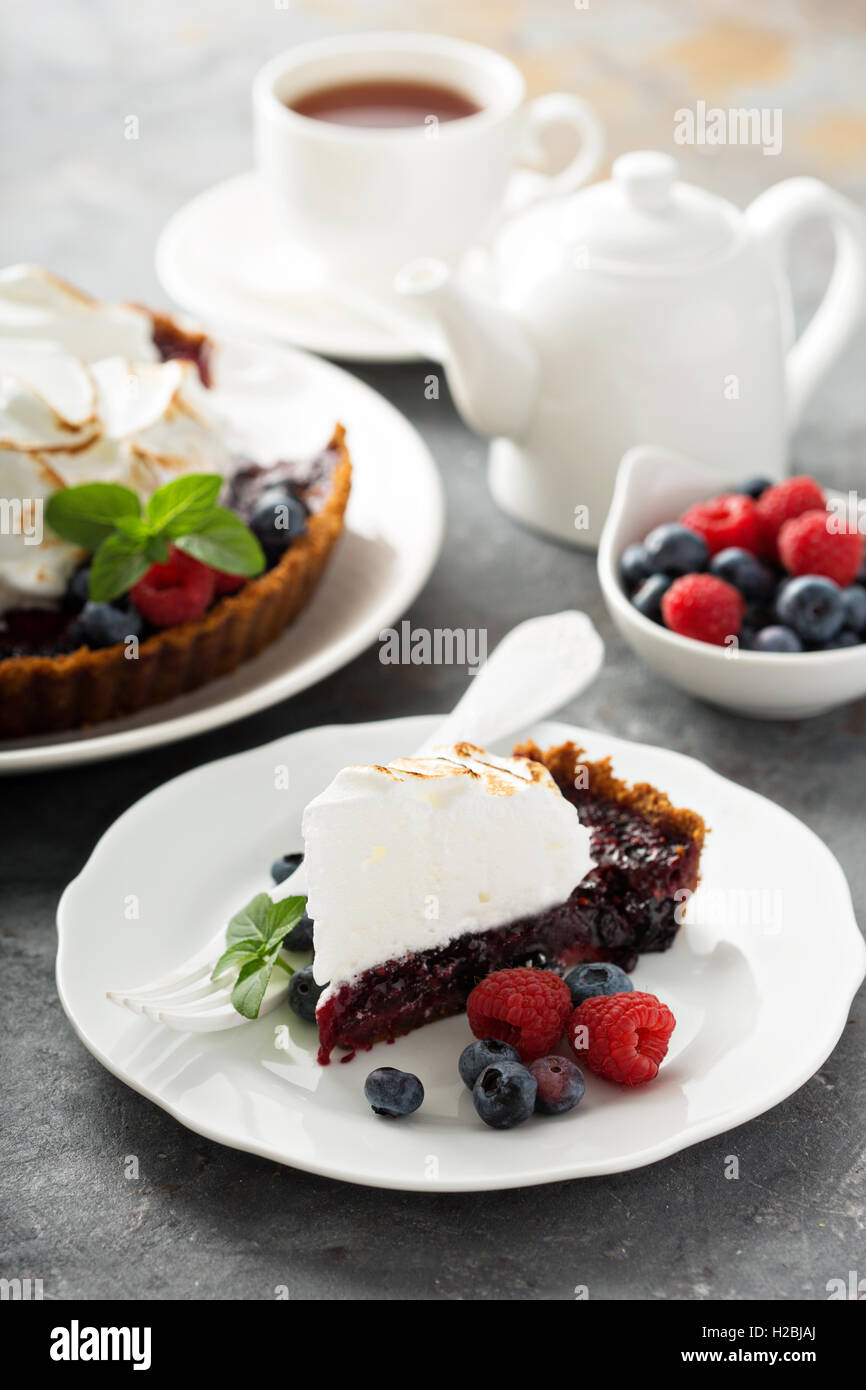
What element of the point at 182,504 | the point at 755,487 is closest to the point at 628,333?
the point at 755,487

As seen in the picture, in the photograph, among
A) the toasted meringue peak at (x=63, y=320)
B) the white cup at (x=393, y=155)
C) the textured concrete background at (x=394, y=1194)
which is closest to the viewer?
the textured concrete background at (x=394, y=1194)

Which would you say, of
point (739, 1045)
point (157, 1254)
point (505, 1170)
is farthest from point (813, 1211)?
point (157, 1254)

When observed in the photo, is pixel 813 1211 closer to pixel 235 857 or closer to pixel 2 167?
pixel 235 857

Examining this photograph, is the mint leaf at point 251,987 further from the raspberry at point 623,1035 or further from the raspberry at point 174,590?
the raspberry at point 174,590

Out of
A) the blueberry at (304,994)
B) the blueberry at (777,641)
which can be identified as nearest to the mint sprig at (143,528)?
the blueberry at (304,994)

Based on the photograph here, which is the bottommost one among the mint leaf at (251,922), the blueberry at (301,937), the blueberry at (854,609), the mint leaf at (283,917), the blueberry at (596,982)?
the blueberry at (301,937)

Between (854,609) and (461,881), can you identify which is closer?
(461,881)

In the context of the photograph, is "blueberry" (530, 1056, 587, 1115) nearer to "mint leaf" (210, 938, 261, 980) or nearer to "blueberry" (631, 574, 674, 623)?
"mint leaf" (210, 938, 261, 980)

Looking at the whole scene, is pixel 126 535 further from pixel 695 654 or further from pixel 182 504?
pixel 695 654
